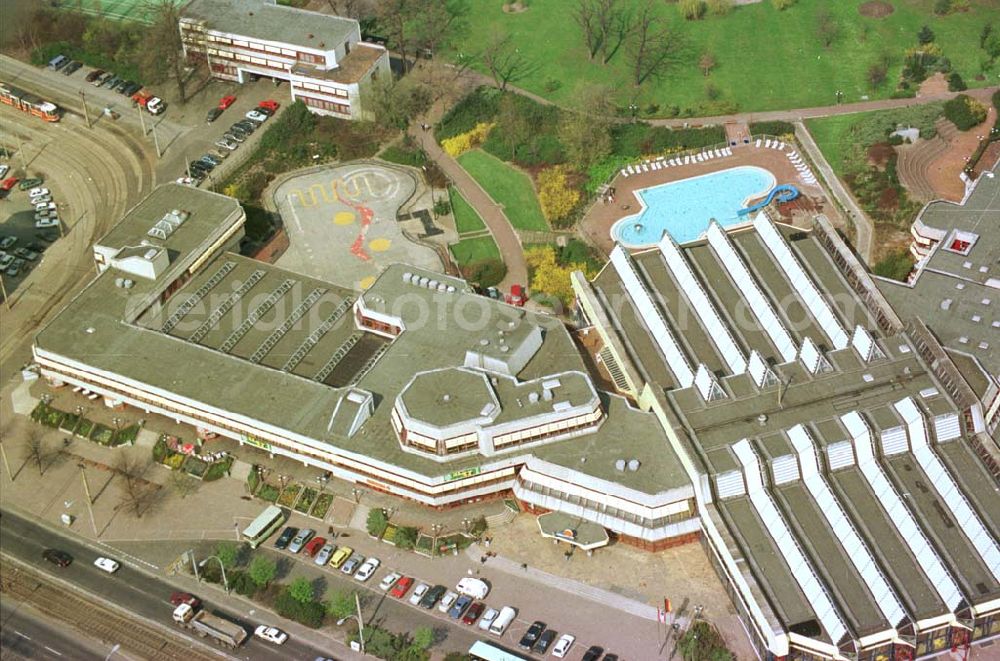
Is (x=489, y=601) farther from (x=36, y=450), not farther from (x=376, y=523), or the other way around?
(x=36, y=450)

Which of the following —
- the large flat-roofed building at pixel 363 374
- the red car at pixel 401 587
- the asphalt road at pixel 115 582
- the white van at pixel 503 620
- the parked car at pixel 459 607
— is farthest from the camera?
the large flat-roofed building at pixel 363 374

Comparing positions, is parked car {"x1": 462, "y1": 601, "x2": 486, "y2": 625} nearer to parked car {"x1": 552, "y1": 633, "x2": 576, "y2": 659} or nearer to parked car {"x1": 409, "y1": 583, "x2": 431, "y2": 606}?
parked car {"x1": 409, "y1": 583, "x2": 431, "y2": 606}

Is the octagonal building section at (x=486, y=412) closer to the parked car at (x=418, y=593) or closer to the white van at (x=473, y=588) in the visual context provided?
the white van at (x=473, y=588)

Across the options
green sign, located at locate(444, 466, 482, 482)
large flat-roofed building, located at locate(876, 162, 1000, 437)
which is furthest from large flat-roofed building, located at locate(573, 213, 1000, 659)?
green sign, located at locate(444, 466, 482, 482)

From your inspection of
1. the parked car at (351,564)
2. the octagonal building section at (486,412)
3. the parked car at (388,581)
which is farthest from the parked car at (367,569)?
the octagonal building section at (486,412)

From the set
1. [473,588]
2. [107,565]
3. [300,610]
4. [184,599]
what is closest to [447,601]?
[473,588]

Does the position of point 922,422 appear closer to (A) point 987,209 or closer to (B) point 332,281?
(A) point 987,209

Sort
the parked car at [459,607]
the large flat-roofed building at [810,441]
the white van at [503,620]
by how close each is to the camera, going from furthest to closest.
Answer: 1. the parked car at [459,607]
2. the white van at [503,620]
3. the large flat-roofed building at [810,441]
